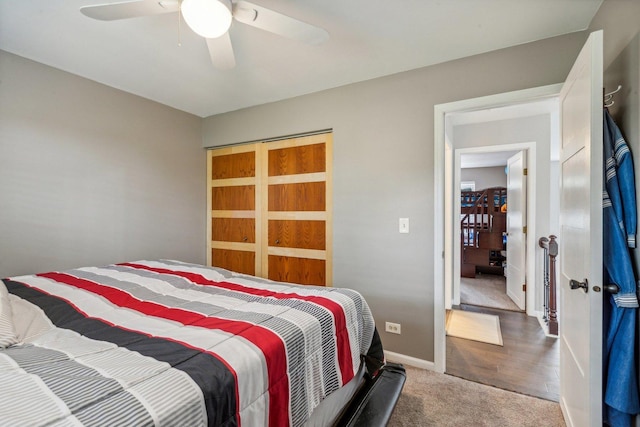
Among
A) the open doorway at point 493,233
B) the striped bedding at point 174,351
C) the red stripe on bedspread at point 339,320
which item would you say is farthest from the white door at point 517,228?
the red stripe on bedspread at point 339,320

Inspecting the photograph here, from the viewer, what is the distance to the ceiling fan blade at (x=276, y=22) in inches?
52.3

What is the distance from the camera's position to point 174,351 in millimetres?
884

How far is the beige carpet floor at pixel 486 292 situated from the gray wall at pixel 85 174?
388cm

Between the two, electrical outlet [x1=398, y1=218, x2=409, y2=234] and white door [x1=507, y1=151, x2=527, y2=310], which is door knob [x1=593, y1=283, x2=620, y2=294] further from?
white door [x1=507, y1=151, x2=527, y2=310]

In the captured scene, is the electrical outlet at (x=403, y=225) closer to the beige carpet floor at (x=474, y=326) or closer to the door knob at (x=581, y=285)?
the door knob at (x=581, y=285)

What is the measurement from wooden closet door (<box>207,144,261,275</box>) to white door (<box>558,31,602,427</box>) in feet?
8.43

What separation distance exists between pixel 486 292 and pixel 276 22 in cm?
467

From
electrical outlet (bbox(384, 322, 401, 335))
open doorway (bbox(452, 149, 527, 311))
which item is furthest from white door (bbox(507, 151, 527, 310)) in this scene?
electrical outlet (bbox(384, 322, 401, 335))

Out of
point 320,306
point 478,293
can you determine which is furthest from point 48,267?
point 478,293

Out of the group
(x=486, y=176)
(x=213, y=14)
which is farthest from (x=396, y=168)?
(x=486, y=176)

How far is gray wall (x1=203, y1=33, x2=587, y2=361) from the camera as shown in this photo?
2.08 meters

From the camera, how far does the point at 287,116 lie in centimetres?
291

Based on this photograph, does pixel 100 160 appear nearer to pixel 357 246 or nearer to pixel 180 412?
pixel 357 246

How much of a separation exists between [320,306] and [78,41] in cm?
241
